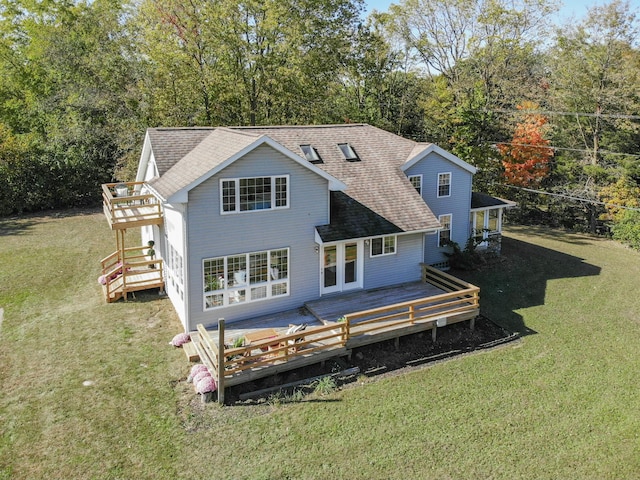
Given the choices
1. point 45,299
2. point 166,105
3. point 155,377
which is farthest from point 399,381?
point 166,105

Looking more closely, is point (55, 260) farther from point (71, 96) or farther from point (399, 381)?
point (71, 96)

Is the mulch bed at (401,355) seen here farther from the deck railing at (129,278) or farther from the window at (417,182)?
the deck railing at (129,278)

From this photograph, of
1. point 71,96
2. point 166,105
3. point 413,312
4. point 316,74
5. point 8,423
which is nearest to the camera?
point 8,423

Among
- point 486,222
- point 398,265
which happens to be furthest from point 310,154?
point 486,222

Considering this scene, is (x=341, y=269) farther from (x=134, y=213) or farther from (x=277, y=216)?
(x=134, y=213)

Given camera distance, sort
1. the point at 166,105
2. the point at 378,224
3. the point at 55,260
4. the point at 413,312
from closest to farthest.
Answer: the point at 413,312, the point at 378,224, the point at 55,260, the point at 166,105

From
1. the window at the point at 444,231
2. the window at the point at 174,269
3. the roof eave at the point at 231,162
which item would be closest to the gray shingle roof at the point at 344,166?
the roof eave at the point at 231,162

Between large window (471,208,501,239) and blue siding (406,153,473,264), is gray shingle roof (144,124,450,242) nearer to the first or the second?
blue siding (406,153,473,264)
